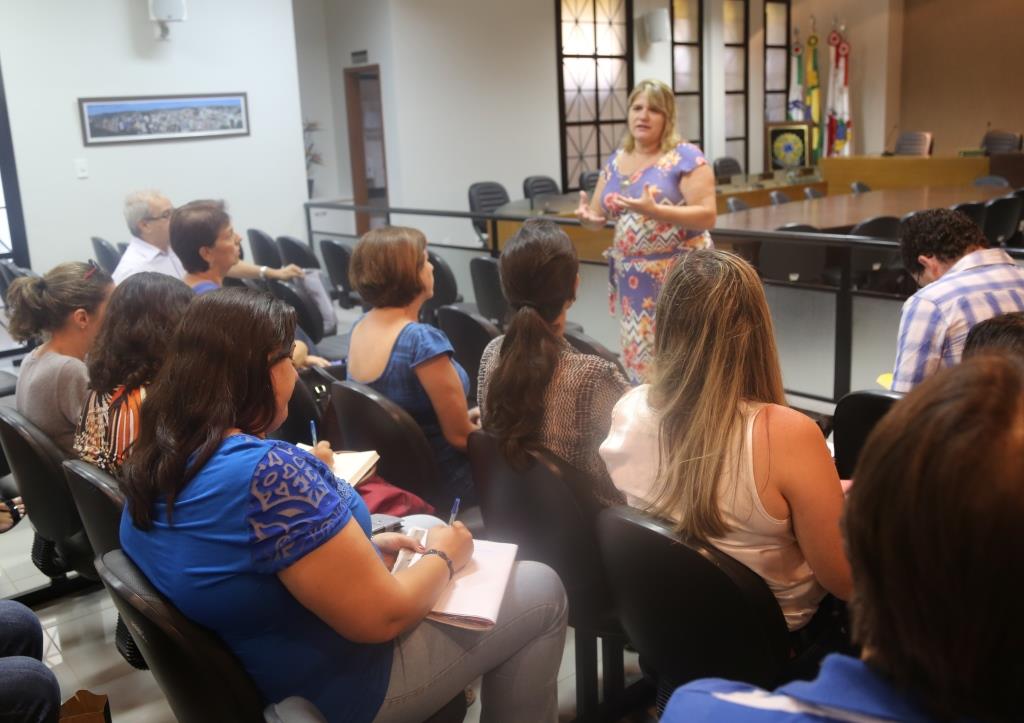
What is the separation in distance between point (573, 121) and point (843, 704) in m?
10.3

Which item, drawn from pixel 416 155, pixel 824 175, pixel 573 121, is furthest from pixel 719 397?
pixel 824 175

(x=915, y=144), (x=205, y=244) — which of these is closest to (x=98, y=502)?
(x=205, y=244)

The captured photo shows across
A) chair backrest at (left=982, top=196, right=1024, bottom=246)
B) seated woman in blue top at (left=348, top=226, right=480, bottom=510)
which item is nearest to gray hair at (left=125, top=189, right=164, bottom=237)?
seated woman in blue top at (left=348, top=226, right=480, bottom=510)

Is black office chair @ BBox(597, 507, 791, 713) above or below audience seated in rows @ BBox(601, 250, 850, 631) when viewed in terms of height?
below

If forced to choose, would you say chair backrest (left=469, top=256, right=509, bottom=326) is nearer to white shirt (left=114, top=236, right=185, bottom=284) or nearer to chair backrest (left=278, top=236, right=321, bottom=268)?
chair backrest (left=278, top=236, right=321, bottom=268)

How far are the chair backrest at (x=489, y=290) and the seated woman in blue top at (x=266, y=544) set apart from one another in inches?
123

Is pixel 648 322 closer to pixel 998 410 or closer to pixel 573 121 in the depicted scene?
pixel 998 410

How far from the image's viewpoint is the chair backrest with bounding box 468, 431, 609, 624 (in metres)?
1.75

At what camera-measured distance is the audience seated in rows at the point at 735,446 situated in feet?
4.52

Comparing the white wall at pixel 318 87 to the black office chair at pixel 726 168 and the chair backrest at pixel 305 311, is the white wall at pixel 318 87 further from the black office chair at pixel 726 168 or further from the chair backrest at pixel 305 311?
the chair backrest at pixel 305 311

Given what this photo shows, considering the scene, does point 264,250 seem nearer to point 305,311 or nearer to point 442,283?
point 442,283

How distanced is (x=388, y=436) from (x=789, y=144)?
1117 centimetres

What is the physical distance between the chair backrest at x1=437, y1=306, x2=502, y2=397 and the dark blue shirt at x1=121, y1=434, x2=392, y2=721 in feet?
7.15

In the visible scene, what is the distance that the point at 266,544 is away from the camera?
4.10 ft
